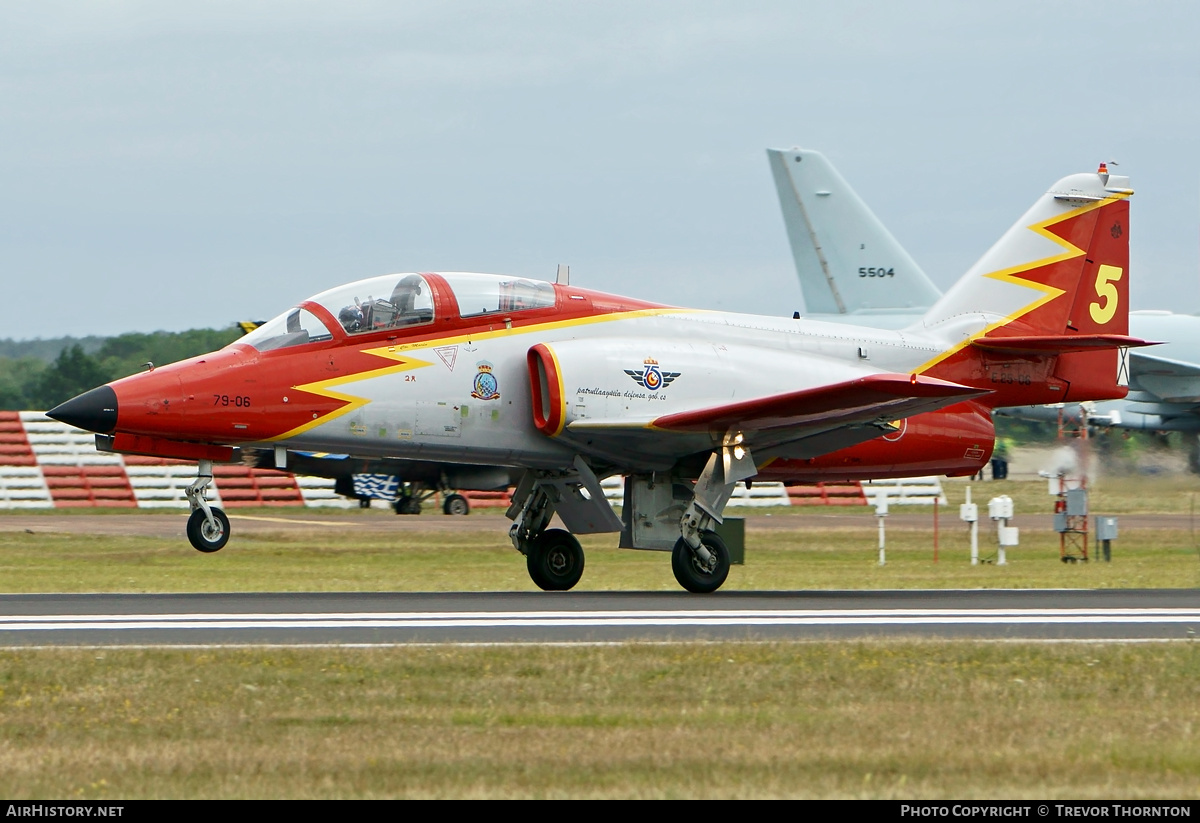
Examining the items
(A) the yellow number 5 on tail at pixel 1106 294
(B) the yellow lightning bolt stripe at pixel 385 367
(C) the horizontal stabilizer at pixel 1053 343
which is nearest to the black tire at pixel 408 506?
(A) the yellow number 5 on tail at pixel 1106 294

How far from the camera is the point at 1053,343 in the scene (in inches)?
623

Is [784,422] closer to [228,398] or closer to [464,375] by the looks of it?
[464,375]

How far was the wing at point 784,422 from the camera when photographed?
13.2 meters

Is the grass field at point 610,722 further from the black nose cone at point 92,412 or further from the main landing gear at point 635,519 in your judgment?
the main landing gear at point 635,519

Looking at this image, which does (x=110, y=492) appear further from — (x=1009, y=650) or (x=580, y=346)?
(x=1009, y=650)

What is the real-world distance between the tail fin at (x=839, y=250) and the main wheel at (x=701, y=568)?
62.1ft

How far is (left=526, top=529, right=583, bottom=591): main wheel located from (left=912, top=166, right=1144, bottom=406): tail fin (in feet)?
15.1

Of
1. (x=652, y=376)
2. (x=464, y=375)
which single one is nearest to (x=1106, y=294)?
(x=652, y=376)

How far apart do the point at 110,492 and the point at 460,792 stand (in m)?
39.6

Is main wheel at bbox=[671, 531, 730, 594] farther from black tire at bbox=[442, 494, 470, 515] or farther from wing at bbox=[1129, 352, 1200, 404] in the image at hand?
wing at bbox=[1129, 352, 1200, 404]

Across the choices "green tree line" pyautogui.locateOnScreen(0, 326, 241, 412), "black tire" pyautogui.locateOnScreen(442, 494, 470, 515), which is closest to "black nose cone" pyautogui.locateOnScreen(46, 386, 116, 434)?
"black tire" pyautogui.locateOnScreen(442, 494, 470, 515)

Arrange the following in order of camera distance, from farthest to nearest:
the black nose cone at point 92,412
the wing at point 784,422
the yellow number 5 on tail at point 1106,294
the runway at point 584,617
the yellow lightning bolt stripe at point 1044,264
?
1. the yellow number 5 on tail at point 1106,294
2. the yellow lightning bolt stripe at point 1044,264
3. the wing at point 784,422
4. the black nose cone at point 92,412
5. the runway at point 584,617

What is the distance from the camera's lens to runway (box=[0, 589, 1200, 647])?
9.93 meters

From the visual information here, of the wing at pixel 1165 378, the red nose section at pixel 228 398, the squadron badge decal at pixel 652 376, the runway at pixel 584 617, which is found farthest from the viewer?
the wing at pixel 1165 378
